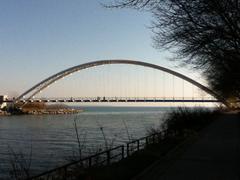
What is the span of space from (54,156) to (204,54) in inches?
482

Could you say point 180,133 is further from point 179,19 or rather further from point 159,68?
point 159,68

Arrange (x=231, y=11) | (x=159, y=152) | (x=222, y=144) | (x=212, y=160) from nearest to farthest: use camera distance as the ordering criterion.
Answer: (x=231, y=11) < (x=212, y=160) < (x=159, y=152) < (x=222, y=144)

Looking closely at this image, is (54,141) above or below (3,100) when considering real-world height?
below

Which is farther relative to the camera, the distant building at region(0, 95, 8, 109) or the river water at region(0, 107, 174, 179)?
the distant building at region(0, 95, 8, 109)

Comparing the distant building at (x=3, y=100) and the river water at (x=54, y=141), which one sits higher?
the distant building at (x=3, y=100)

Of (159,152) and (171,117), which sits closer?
(159,152)

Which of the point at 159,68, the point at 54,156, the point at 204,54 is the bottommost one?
the point at 54,156

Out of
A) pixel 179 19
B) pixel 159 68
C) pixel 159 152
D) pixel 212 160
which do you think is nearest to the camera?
pixel 179 19

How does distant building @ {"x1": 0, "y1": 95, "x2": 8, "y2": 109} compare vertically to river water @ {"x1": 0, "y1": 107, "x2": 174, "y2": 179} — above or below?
above

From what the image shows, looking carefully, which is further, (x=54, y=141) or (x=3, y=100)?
(x=3, y=100)

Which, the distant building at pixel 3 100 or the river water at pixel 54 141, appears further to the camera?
the distant building at pixel 3 100

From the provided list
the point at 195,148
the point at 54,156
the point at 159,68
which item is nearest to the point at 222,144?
the point at 195,148

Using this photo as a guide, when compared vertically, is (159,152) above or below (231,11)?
below

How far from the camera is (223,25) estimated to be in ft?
47.9
